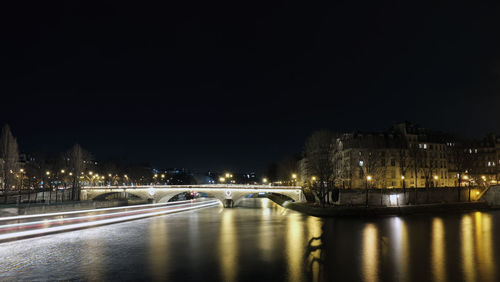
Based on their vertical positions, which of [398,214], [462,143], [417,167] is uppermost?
[462,143]

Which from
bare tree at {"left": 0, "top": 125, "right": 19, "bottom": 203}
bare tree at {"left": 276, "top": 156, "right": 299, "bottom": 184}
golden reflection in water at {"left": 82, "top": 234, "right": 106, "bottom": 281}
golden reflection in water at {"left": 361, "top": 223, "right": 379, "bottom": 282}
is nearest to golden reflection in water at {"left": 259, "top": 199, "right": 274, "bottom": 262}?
golden reflection in water at {"left": 361, "top": 223, "right": 379, "bottom": 282}

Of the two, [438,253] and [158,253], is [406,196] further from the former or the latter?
[158,253]

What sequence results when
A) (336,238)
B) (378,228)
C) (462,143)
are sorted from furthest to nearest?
(462,143)
(378,228)
(336,238)

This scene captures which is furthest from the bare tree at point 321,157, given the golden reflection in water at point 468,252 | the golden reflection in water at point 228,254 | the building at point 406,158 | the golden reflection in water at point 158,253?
the golden reflection in water at point 158,253

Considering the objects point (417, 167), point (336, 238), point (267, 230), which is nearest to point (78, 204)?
point (267, 230)

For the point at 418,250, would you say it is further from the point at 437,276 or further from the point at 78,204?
the point at 78,204

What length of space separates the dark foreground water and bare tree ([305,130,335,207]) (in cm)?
2365

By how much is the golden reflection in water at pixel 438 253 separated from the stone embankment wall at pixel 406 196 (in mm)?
21193

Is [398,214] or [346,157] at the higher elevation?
[346,157]

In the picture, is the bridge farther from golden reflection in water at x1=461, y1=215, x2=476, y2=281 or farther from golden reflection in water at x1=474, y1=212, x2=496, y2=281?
golden reflection in water at x1=474, y1=212, x2=496, y2=281

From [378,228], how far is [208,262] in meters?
25.8

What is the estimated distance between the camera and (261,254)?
1107 inches

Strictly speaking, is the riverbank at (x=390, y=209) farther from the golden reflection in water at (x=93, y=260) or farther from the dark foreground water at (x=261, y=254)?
the golden reflection in water at (x=93, y=260)

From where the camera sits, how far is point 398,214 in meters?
59.9
